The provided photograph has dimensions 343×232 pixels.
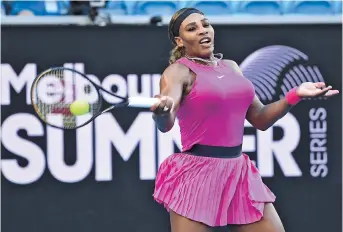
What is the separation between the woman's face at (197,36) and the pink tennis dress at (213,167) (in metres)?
0.07

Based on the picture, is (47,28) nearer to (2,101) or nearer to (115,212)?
(2,101)

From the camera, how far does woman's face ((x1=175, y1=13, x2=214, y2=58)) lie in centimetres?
382

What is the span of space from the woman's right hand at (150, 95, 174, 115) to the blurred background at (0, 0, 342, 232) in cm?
192

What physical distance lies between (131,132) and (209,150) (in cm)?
160

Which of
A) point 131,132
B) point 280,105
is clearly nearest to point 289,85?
point 131,132

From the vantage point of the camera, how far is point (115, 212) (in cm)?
532

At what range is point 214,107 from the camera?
12.1 ft

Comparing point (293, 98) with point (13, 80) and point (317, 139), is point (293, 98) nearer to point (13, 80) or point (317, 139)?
point (317, 139)

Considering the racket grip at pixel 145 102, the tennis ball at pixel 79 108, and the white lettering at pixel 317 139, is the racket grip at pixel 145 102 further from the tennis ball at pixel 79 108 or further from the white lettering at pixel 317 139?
the white lettering at pixel 317 139

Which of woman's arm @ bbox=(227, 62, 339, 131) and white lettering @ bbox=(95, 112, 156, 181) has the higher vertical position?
woman's arm @ bbox=(227, 62, 339, 131)

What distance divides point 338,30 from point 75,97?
2070 mm

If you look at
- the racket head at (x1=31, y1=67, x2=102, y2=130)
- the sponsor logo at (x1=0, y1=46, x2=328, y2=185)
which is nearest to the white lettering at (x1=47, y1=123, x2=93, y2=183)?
the sponsor logo at (x1=0, y1=46, x2=328, y2=185)

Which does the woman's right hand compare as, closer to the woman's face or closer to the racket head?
Answer: the racket head

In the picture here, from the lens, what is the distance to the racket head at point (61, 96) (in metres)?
3.72
